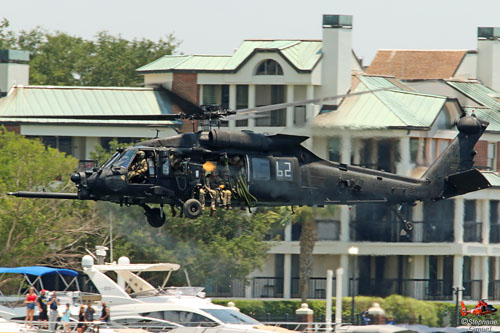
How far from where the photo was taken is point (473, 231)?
57.4 m

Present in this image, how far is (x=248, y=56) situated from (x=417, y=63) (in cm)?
1800

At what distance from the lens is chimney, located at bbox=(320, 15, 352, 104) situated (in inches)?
2416

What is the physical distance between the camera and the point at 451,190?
122ft

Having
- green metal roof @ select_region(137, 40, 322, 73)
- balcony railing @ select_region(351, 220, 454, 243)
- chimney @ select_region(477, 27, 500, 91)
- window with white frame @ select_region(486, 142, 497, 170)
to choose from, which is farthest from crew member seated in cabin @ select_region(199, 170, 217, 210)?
chimney @ select_region(477, 27, 500, 91)

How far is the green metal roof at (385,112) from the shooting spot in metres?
37.7

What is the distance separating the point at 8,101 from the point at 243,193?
1344 inches

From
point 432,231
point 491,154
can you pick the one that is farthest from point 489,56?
point 432,231

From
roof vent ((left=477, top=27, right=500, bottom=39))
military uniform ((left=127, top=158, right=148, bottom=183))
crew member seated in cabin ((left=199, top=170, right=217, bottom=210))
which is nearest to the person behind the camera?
military uniform ((left=127, top=158, right=148, bottom=183))

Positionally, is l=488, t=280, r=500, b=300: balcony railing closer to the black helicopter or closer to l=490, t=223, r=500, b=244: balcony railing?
l=490, t=223, r=500, b=244: balcony railing

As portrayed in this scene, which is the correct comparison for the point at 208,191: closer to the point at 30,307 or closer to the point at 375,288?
the point at 375,288

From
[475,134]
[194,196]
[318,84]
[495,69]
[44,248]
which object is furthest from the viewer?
[495,69]

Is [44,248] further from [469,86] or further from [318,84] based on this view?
[469,86]

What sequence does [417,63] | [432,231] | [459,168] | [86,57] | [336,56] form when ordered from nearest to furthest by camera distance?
[459,168] < [432,231] < [336,56] < [417,63] < [86,57]

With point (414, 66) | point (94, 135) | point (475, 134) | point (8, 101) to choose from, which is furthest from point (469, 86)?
point (475, 134)
